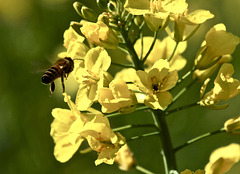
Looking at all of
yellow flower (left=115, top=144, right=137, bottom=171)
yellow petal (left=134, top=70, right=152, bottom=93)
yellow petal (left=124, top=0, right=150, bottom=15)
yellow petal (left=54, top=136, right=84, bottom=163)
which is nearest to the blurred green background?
yellow flower (left=115, top=144, right=137, bottom=171)

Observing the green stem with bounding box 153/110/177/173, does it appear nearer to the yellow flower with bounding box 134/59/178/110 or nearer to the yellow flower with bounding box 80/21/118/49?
the yellow flower with bounding box 134/59/178/110

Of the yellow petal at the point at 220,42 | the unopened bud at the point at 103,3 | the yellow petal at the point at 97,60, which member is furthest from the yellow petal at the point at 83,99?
the yellow petal at the point at 220,42

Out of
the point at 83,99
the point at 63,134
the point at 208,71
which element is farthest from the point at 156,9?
the point at 63,134

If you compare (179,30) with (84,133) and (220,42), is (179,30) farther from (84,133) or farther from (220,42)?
(84,133)

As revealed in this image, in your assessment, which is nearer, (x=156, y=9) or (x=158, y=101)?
(x=158, y=101)

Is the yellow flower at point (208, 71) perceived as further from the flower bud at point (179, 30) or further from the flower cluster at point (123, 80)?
the flower bud at point (179, 30)
